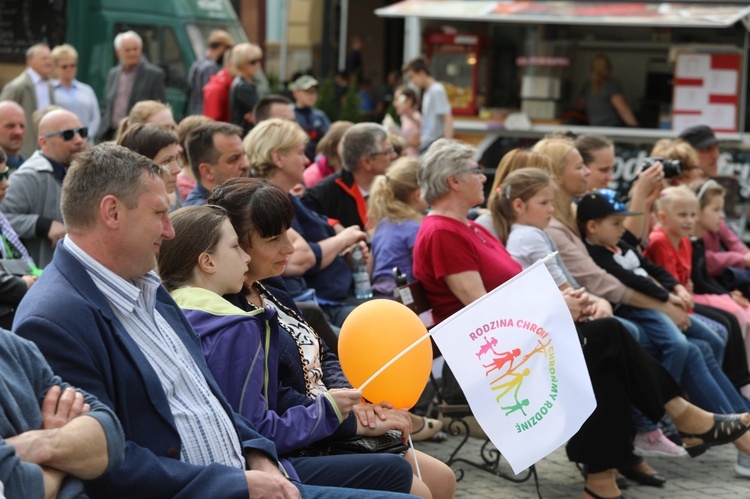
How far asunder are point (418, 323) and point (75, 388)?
64.3 inches

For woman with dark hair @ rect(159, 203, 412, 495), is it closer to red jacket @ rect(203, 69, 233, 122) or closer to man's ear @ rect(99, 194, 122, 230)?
man's ear @ rect(99, 194, 122, 230)

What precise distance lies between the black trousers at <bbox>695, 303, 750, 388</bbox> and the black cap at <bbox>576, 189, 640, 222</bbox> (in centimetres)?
115

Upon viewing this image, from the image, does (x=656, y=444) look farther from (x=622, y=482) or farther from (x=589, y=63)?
(x=589, y=63)

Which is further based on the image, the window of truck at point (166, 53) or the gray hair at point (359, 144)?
the window of truck at point (166, 53)

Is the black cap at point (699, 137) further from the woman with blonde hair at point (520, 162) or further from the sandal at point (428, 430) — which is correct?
the sandal at point (428, 430)

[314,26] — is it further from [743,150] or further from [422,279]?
[422,279]

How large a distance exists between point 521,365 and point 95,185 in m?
1.85

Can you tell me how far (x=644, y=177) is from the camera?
715 centimetres

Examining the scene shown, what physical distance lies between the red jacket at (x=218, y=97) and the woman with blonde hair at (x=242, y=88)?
0.10 metres

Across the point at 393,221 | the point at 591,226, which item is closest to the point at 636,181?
the point at 591,226

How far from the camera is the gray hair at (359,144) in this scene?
719cm

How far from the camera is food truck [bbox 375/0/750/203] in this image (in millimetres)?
12695

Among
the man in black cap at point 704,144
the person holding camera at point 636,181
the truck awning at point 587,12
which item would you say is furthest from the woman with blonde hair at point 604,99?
the person holding camera at point 636,181

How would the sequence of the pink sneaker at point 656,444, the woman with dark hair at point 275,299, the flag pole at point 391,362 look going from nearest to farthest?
the woman with dark hair at point 275,299
the flag pole at point 391,362
the pink sneaker at point 656,444
